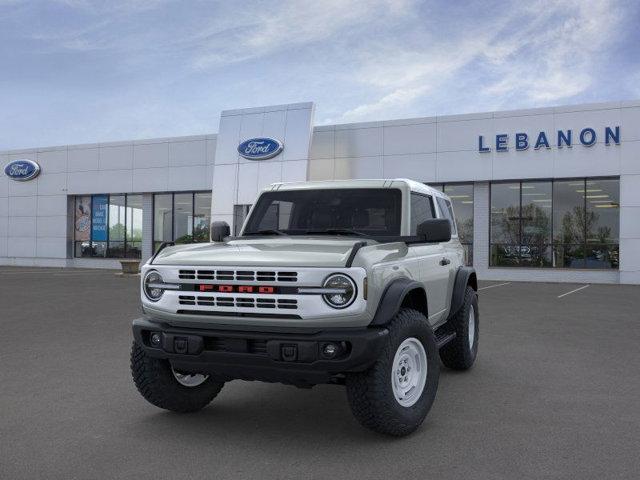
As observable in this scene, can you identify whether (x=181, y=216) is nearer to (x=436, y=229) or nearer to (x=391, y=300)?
(x=436, y=229)

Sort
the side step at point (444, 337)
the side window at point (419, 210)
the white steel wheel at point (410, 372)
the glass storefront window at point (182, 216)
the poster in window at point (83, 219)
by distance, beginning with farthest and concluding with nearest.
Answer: the poster in window at point (83, 219)
the glass storefront window at point (182, 216)
the side step at point (444, 337)
the side window at point (419, 210)
the white steel wheel at point (410, 372)

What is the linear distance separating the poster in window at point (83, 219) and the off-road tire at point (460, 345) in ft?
91.3

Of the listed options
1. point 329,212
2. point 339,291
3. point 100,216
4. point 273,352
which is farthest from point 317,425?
point 100,216

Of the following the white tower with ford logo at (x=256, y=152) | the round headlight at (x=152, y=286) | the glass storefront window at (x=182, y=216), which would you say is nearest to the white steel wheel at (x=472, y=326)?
the round headlight at (x=152, y=286)

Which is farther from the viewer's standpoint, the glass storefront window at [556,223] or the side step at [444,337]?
the glass storefront window at [556,223]

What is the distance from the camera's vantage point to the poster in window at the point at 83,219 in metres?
31.2

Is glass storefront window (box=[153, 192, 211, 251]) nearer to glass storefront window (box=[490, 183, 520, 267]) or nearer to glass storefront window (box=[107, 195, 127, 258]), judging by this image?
glass storefront window (box=[107, 195, 127, 258])

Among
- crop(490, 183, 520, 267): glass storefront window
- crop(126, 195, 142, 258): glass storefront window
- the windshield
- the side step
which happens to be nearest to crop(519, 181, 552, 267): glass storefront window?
crop(490, 183, 520, 267): glass storefront window

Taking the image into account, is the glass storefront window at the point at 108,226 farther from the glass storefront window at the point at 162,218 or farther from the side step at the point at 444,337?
the side step at the point at 444,337

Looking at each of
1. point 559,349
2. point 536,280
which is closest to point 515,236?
point 536,280

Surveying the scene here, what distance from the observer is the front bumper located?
3924 millimetres

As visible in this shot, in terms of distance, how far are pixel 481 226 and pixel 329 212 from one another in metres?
19.3

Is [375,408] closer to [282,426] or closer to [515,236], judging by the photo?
[282,426]

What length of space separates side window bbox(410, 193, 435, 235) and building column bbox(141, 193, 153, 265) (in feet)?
82.5
